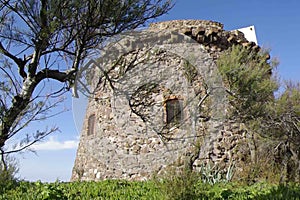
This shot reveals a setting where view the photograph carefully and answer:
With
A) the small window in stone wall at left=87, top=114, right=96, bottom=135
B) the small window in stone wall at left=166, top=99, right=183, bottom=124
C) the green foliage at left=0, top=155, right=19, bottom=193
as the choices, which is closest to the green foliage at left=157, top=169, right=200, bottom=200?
the green foliage at left=0, top=155, right=19, bottom=193

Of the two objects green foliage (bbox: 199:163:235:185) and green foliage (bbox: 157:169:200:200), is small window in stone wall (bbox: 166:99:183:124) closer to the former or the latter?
green foliage (bbox: 199:163:235:185)

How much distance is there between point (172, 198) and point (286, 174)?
184 inches

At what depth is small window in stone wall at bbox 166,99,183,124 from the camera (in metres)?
8.95

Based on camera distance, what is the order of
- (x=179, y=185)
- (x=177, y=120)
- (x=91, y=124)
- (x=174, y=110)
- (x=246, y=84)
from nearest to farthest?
(x=179, y=185) → (x=246, y=84) → (x=177, y=120) → (x=174, y=110) → (x=91, y=124)

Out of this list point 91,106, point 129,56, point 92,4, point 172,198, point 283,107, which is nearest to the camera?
point 92,4

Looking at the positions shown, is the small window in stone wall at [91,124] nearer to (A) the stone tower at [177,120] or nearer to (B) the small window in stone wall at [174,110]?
(A) the stone tower at [177,120]

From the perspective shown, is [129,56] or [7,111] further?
[129,56]

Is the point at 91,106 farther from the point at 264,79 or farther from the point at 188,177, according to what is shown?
the point at 188,177

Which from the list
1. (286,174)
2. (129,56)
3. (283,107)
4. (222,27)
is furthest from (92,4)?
(222,27)

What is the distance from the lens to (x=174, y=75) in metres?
9.32

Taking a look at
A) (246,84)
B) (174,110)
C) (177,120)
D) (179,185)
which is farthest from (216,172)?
(179,185)

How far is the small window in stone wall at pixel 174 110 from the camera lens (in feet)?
29.3

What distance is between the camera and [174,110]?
905 centimetres

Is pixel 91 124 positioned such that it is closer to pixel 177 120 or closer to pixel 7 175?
pixel 177 120
